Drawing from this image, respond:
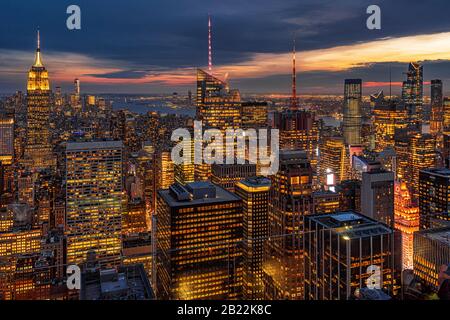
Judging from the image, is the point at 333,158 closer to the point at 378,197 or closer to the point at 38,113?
the point at 378,197

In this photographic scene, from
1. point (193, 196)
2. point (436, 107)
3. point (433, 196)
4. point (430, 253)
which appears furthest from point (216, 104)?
point (430, 253)

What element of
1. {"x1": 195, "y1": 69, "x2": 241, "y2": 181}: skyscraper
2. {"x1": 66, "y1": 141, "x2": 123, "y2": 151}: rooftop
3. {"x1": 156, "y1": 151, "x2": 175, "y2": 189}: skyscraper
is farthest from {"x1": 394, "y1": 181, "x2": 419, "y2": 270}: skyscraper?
{"x1": 195, "y1": 69, "x2": 241, "y2": 181}: skyscraper

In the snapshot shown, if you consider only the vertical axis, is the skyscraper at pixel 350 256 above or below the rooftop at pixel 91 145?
below

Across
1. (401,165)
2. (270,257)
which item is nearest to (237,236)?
(270,257)

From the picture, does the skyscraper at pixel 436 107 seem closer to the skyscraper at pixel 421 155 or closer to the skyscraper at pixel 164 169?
the skyscraper at pixel 421 155

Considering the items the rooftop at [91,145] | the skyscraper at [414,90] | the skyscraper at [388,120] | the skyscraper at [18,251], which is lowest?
the skyscraper at [18,251]

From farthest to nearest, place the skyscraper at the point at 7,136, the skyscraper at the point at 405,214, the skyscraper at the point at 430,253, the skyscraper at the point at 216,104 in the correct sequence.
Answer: the skyscraper at the point at 216,104, the skyscraper at the point at 7,136, the skyscraper at the point at 405,214, the skyscraper at the point at 430,253

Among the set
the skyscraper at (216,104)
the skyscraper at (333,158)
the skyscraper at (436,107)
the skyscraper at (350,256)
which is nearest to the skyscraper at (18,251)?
the skyscraper at (350,256)

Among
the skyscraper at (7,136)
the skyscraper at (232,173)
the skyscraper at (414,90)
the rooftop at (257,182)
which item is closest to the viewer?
the rooftop at (257,182)
